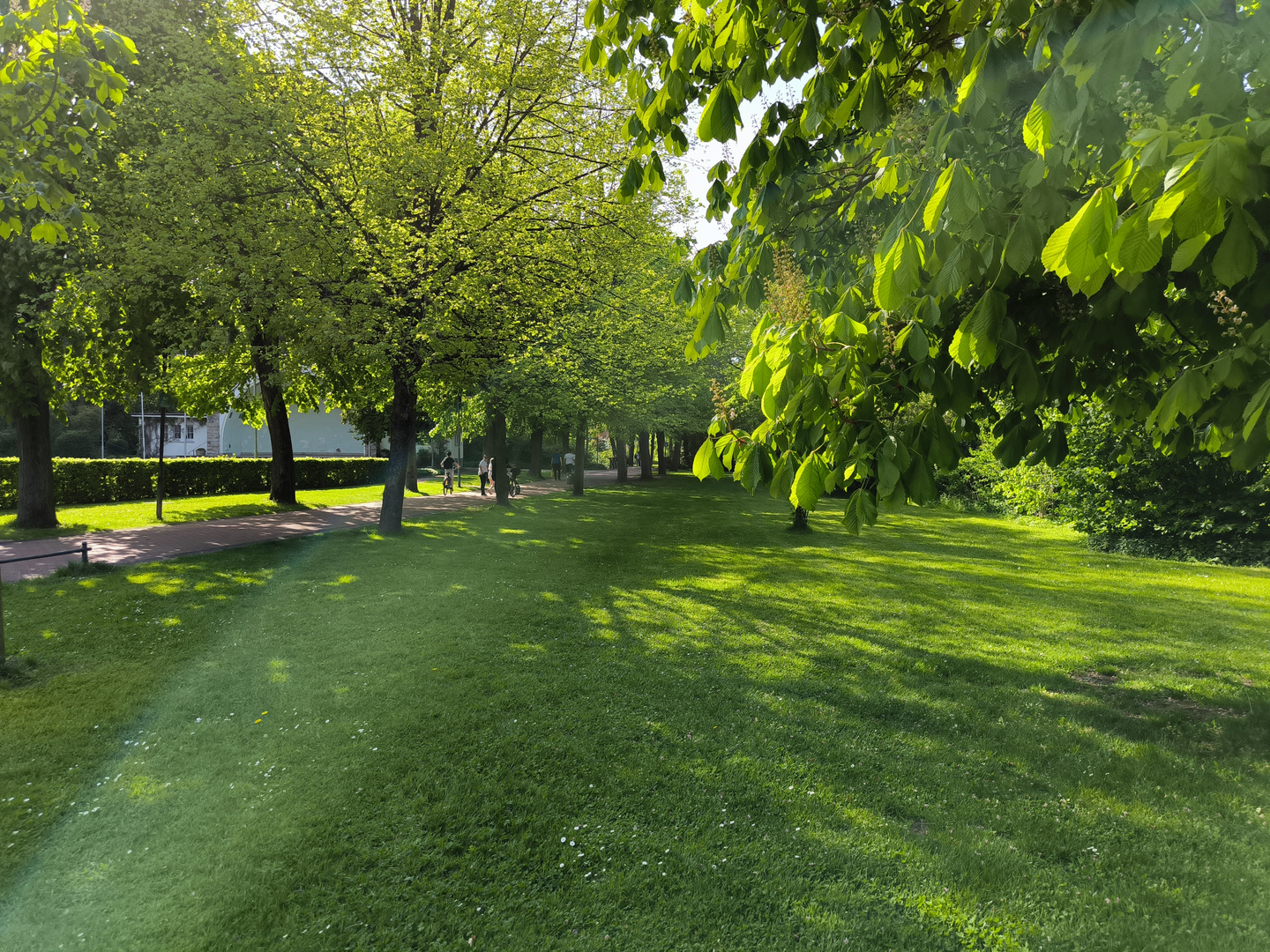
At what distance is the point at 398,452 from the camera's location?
15820mm

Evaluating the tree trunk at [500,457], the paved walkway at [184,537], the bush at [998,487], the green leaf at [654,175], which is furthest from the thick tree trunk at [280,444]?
the green leaf at [654,175]

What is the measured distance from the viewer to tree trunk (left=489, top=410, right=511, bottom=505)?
72.9 ft

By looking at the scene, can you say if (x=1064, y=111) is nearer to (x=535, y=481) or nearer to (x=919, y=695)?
(x=919, y=695)

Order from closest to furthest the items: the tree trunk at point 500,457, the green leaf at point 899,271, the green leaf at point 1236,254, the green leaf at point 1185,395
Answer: the green leaf at point 1236,254, the green leaf at point 899,271, the green leaf at point 1185,395, the tree trunk at point 500,457

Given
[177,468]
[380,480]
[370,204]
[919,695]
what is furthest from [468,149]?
[380,480]

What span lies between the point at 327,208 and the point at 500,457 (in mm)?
10389

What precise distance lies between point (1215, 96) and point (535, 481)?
119ft

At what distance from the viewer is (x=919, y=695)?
253 inches

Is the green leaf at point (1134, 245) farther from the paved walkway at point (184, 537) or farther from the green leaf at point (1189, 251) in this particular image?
the paved walkway at point (184, 537)

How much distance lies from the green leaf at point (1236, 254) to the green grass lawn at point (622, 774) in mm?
3078

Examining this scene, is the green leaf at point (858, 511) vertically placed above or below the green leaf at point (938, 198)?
below

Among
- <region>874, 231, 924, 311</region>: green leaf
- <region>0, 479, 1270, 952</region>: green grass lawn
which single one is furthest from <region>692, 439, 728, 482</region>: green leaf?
<region>0, 479, 1270, 952</region>: green grass lawn

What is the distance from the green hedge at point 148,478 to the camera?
66.8 feet

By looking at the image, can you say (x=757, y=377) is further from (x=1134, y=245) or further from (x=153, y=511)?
(x=153, y=511)
